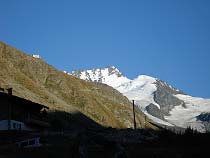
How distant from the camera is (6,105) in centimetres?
8944

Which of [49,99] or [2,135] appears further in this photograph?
[49,99]

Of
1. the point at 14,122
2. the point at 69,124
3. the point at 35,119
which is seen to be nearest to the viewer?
the point at 14,122

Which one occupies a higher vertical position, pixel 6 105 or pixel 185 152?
pixel 6 105

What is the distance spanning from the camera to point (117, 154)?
21.2m

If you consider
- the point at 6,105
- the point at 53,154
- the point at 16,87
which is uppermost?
the point at 16,87

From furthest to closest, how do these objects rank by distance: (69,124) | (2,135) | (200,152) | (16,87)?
1. (16,87)
2. (69,124)
3. (2,135)
4. (200,152)

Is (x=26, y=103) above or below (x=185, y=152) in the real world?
above

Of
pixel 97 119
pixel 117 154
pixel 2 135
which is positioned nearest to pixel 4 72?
pixel 97 119

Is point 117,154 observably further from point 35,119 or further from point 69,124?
point 69,124

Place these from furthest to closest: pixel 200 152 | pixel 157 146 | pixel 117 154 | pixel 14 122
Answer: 1. pixel 14 122
2. pixel 157 146
3. pixel 200 152
4. pixel 117 154

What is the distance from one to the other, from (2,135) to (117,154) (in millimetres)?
58283

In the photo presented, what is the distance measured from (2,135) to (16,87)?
8625cm

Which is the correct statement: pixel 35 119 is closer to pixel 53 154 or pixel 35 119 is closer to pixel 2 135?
pixel 2 135

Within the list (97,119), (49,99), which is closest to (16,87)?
(49,99)
